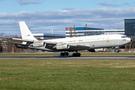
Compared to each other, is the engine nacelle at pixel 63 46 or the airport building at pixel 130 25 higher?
the airport building at pixel 130 25

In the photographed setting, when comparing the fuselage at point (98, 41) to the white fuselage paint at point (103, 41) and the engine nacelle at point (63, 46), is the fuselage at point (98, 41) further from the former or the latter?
the engine nacelle at point (63, 46)

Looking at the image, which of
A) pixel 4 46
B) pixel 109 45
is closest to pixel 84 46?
pixel 109 45

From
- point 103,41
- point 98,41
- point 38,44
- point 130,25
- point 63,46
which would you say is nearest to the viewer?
point 103,41

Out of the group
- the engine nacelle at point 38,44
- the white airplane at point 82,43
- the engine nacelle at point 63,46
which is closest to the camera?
the white airplane at point 82,43

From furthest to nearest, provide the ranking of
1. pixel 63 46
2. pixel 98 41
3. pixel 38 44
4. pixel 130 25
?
pixel 130 25 < pixel 63 46 < pixel 38 44 < pixel 98 41

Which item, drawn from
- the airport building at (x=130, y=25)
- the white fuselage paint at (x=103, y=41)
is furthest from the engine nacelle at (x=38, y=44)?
the airport building at (x=130, y=25)

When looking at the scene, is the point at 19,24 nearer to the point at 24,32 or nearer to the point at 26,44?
the point at 24,32

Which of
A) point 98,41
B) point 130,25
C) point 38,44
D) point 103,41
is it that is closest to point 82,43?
point 98,41

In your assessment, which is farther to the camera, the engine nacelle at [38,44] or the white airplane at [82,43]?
the engine nacelle at [38,44]

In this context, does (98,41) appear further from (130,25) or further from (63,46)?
(130,25)

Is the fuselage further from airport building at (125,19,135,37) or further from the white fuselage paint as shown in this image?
airport building at (125,19,135,37)

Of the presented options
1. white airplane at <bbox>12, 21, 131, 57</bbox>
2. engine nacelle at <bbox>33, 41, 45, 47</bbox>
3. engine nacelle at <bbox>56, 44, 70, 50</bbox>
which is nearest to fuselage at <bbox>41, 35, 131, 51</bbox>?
white airplane at <bbox>12, 21, 131, 57</bbox>

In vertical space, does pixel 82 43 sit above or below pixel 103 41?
below

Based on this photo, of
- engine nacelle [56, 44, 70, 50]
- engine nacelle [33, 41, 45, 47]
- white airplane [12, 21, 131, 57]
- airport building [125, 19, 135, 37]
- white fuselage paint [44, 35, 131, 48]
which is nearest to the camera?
white fuselage paint [44, 35, 131, 48]
